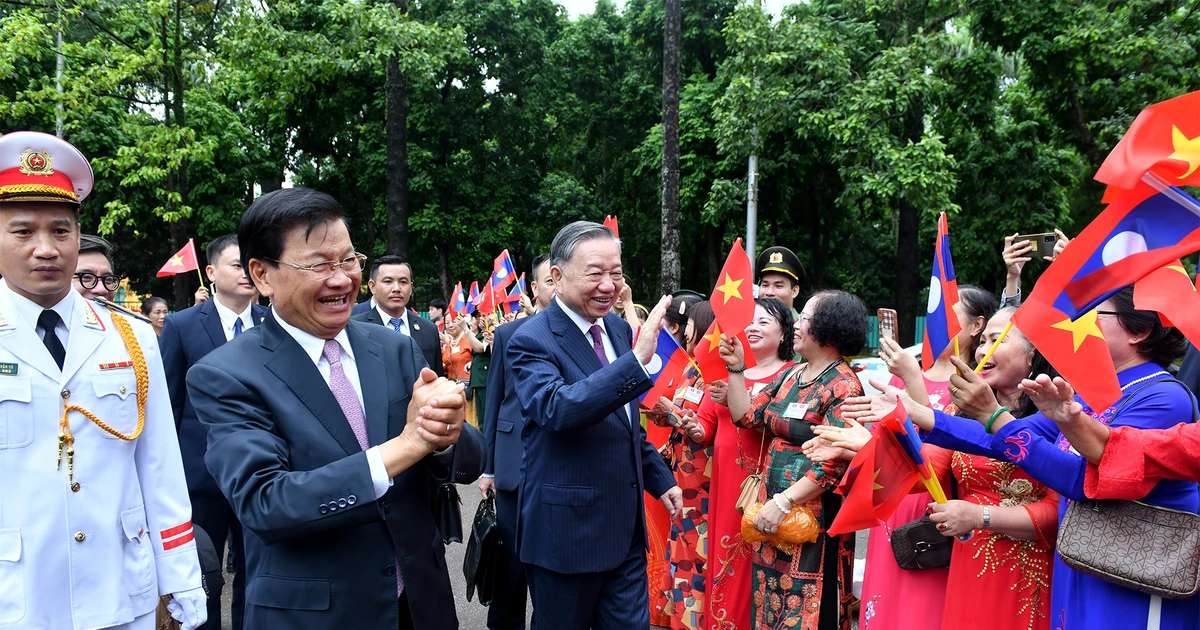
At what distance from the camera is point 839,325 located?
3.78m

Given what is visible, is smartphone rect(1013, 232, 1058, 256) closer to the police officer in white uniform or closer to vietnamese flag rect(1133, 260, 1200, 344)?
vietnamese flag rect(1133, 260, 1200, 344)

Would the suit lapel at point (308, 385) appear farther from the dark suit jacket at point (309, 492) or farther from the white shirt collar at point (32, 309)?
the white shirt collar at point (32, 309)

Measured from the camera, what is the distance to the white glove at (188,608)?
8.17 ft

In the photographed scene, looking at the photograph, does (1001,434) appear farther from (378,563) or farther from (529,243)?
(529,243)

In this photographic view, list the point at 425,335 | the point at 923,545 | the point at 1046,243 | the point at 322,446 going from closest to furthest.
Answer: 1. the point at 322,446
2. the point at 923,545
3. the point at 1046,243
4. the point at 425,335

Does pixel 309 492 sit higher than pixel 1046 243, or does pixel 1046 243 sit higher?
pixel 1046 243

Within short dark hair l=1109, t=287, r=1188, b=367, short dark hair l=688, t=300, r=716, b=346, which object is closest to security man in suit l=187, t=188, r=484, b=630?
short dark hair l=1109, t=287, r=1188, b=367

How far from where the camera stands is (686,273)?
85.1 ft

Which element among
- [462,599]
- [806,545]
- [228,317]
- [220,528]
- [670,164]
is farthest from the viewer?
[670,164]

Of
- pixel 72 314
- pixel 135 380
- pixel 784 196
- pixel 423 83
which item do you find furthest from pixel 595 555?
pixel 784 196

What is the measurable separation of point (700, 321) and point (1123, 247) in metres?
2.76

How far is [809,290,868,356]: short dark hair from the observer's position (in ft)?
12.4

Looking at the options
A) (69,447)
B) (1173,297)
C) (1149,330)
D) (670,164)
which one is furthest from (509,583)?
(670,164)

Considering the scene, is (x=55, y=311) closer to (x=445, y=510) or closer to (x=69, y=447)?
(x=69, y=447)
